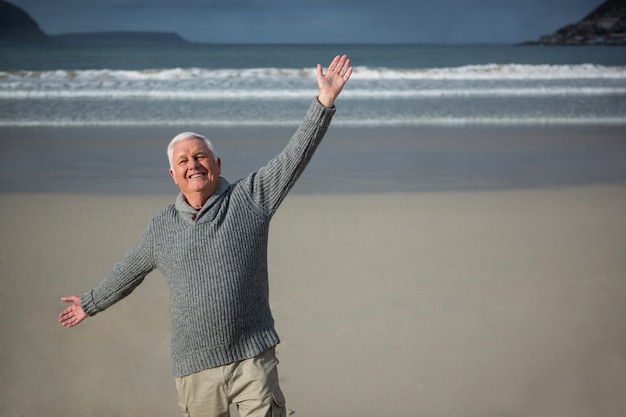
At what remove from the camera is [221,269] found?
2.28 m

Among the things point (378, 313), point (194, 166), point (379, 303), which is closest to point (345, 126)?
point (379, 303)

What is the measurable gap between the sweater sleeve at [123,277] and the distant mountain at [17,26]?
137 ft

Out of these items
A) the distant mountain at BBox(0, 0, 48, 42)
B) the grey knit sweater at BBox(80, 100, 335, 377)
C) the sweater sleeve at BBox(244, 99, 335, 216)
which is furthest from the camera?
the distant mountain at BBox(0, 0, 48, 42)

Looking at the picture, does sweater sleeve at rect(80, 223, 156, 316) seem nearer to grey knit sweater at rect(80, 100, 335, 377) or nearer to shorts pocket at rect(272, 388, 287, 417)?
grey knit sweater at rect(80, 100, 335, 377)

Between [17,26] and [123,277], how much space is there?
157 feet

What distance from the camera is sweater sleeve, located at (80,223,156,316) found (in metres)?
2.47

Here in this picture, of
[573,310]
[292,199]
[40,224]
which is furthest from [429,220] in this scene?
[40,224]

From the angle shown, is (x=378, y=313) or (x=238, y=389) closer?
(x=238, y=389)

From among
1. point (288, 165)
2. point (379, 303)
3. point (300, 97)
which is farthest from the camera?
point (300, 97)

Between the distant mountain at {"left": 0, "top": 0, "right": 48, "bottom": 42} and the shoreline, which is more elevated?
the distant mountain at {"left": 0, "top": 0, "right": 48, "bottom": 42}

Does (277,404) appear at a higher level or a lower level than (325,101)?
lower

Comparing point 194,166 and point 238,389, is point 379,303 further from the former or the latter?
point 194,166

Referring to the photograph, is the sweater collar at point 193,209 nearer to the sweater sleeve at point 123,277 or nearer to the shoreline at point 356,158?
the sweater sleeve at point 123,277

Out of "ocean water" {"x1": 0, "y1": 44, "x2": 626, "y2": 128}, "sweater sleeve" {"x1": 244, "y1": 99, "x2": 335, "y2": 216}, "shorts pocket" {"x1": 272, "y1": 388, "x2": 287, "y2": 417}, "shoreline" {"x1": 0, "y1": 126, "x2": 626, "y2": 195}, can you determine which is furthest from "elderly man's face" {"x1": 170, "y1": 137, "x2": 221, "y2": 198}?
"ocean water" {"x1": 0, "y1": 44, "x2": 626, "y2": 128}
